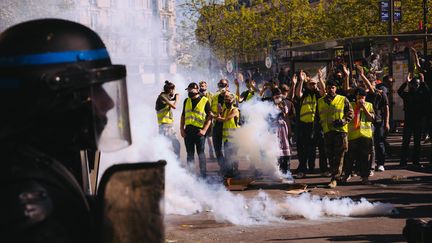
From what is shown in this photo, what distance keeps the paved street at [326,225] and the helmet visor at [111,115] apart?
15.9 ft

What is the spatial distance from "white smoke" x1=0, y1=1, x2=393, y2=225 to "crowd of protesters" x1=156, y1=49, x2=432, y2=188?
35 centimetres

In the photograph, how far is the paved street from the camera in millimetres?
7254

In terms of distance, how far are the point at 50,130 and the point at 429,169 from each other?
11805 mm

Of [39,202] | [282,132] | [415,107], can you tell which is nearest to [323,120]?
[282,132]

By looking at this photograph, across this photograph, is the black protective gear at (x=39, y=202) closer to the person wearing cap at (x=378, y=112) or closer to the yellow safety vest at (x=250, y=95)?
the person wearing cap at (x=378, y=112)

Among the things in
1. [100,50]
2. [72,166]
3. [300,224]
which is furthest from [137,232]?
[300,224]

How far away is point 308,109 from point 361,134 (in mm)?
1504

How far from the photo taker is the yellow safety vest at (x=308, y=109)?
1261 cm

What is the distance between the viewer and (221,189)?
10031mm

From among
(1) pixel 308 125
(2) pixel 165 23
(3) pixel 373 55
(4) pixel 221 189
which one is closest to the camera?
(4) pixel 221 189

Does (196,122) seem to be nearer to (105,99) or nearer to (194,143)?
(194,143)

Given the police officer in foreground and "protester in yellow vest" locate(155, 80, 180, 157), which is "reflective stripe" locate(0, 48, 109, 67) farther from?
"protester in yellow vest" locate(155, 80, 180, 157)

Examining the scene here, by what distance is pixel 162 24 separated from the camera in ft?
34.3

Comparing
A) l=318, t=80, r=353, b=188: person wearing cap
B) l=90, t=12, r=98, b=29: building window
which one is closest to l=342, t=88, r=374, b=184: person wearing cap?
l=318, t=80, r=353, b=188: person wearing cap
